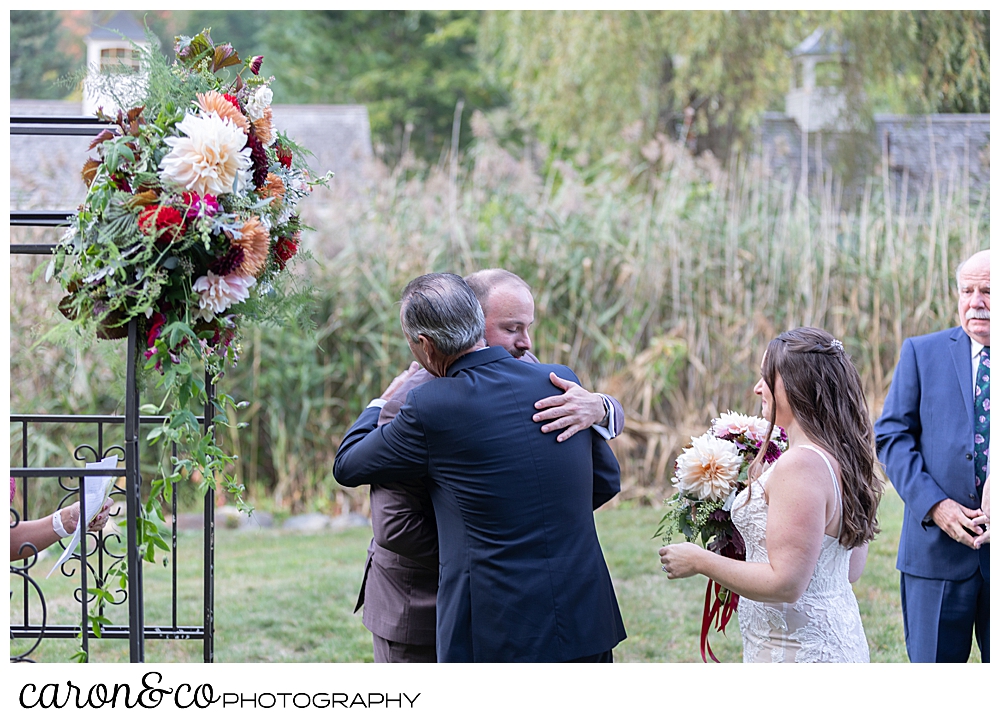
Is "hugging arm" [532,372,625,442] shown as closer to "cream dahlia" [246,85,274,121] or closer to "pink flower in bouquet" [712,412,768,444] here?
"pink flower in bouquet" [712,412,768,444]

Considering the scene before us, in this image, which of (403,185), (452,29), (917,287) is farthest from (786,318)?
(452,29)

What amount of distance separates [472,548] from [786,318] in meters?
4.60

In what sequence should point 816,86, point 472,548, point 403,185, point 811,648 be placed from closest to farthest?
point 472,548
point 811,648
point 403,185
point 816,86

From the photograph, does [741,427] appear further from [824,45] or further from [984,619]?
[824,45]

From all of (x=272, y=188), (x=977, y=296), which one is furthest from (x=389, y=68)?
(x=272, y=188)

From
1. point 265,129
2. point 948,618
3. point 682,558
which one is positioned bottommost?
point 948,618

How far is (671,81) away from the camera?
35.7 feet

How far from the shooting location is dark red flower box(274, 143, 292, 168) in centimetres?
203

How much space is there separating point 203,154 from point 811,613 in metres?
1.76

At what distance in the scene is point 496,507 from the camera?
1891mm

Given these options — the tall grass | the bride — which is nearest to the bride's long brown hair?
the bride

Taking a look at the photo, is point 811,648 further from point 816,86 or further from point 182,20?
point 182,20

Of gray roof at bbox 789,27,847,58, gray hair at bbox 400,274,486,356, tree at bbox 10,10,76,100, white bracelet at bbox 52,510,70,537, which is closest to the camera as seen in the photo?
gray hair at bbox 400,274,486,356

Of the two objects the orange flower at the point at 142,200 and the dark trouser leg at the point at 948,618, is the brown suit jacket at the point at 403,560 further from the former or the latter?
the dark trouser leg at the point at 948,618
